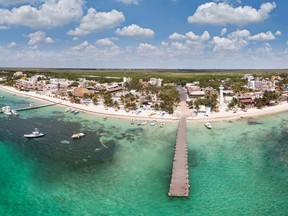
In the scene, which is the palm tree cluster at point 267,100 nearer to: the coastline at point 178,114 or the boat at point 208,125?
the coastline at point 178,114

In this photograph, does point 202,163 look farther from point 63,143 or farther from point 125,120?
point 125,120

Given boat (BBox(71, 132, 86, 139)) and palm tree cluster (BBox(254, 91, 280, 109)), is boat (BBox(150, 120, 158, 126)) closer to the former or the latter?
boat (BBox(71, 132, 86, 139))

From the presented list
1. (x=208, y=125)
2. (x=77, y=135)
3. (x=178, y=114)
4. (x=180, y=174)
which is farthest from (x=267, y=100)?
(x=180, y=174)

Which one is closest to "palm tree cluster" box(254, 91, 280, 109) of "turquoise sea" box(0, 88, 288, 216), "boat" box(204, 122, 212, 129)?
"turquoise sea" box(0, 88, 288, 216)

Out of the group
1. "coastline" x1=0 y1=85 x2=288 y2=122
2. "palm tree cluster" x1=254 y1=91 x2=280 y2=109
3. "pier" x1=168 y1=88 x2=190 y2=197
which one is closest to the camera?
"pier" x1=168 y1=88 x2=190 y2=197

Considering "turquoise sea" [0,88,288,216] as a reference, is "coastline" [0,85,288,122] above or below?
above

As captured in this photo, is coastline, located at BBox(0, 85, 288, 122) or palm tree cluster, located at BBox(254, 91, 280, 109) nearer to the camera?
coastline, located at BBox(0, 85, 288, 122)

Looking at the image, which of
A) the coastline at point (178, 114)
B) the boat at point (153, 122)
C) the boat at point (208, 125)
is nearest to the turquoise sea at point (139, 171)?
the boat at point (208, 125)

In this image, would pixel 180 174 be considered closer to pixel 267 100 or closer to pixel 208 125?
pixel 208 125
